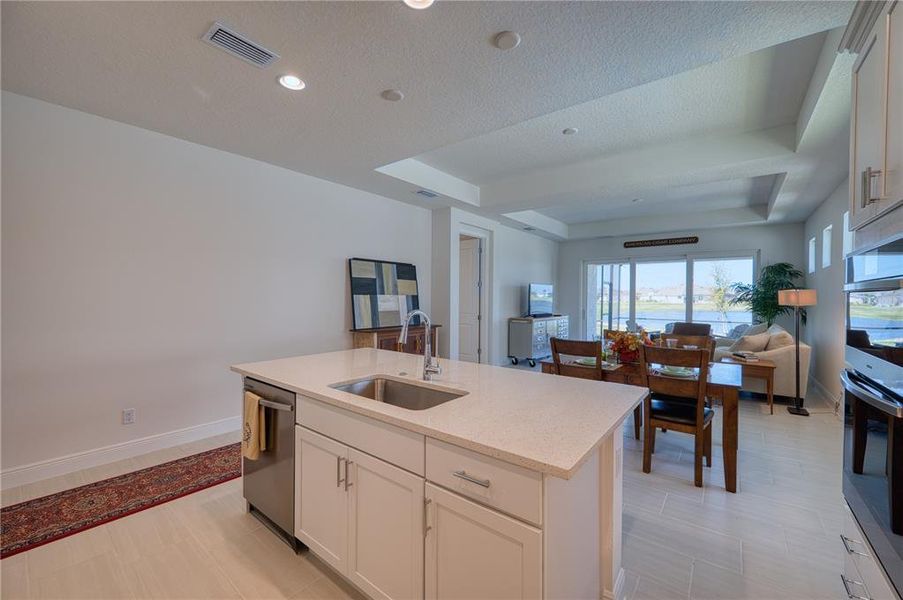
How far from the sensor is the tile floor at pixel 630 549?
5.62 feet

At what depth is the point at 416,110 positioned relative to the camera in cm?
267

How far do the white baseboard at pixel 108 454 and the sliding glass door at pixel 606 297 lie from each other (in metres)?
6.84

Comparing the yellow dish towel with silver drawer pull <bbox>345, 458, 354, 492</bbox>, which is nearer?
silver drawer pull <bbox>345, 458, 354, 492</bbox>

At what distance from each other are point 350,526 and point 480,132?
9.05 feet

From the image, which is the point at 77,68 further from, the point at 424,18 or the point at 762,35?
the point at 762,35

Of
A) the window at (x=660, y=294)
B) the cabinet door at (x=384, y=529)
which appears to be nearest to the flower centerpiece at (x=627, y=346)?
the cabinet door at (x=384, y=529)

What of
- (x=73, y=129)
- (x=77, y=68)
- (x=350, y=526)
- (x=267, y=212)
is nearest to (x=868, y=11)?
(x=350, y=526)

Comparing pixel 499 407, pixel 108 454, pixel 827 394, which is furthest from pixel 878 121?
pixel 827 394

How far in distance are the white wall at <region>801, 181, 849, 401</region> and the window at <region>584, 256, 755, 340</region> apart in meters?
1.22

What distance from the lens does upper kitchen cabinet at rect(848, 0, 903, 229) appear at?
1165 millimetres

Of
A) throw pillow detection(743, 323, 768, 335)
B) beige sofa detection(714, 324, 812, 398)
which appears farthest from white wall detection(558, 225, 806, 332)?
beige sofa detection(714, 324, 812, 398)

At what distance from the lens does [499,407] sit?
5.01 ft

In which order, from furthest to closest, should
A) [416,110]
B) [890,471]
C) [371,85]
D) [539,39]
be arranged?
[416,110], [371,85], [539,39], [890,471]

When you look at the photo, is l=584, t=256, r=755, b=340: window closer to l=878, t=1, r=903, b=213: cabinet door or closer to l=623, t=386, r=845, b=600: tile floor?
l=623, t=386, r=845, b=600: tile floor
